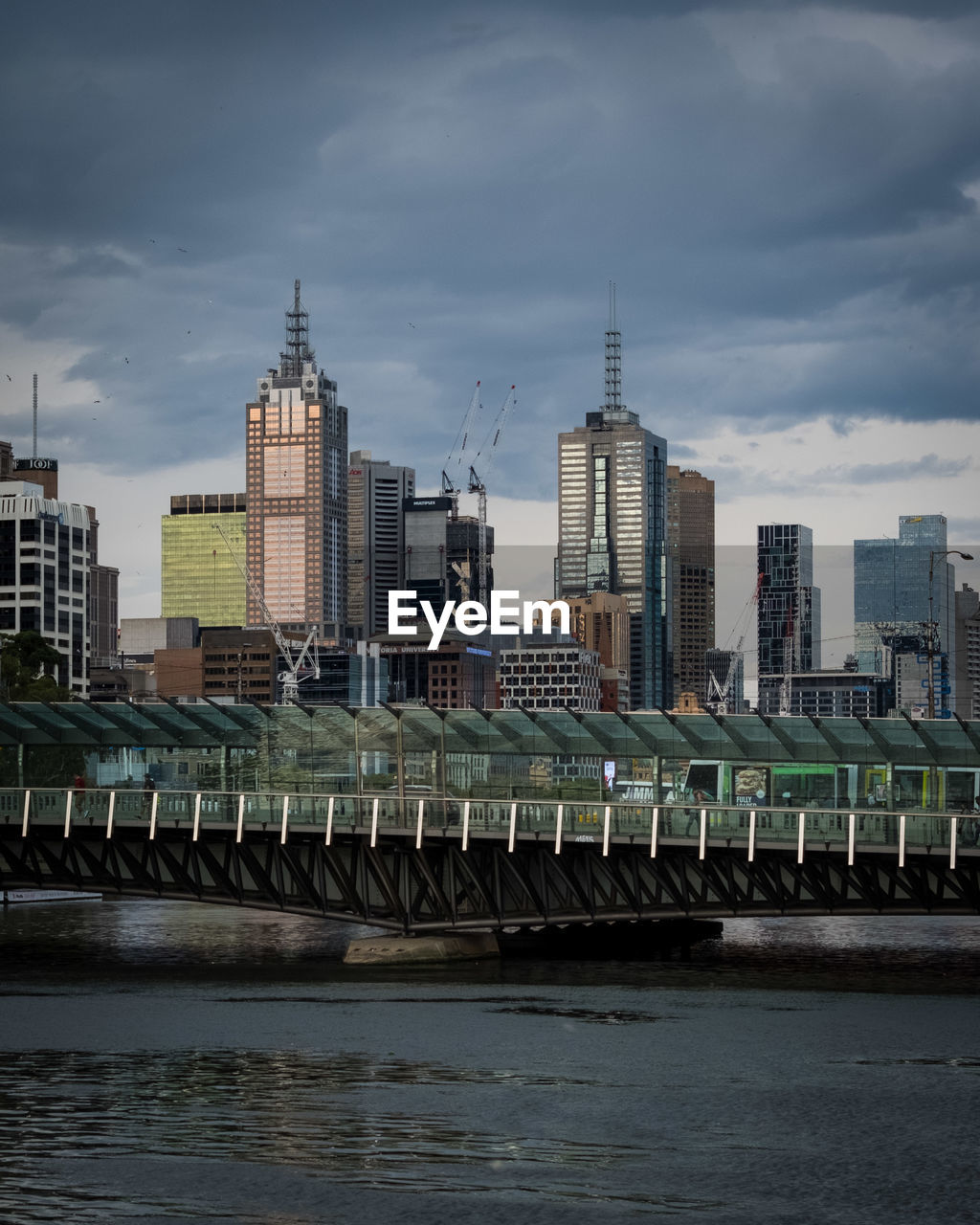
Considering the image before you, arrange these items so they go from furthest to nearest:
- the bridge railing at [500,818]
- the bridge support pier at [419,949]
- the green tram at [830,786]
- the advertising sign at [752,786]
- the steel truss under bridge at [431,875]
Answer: the advertising sign at [752,786]
the green tram at [830,786]
the bridge support pier at [419,949]
the steel truss under bridge at [431,875]
the bridge railing at [500,818]

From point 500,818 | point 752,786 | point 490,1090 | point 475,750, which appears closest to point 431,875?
point 500,818

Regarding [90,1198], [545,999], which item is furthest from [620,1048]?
[90,1198]

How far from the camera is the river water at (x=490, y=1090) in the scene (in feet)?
150

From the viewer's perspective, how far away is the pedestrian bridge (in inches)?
3226

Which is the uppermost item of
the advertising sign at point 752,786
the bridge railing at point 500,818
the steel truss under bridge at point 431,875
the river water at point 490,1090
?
the advertising sign at point 752,786

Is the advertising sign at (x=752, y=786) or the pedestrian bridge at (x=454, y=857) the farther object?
the advertising sign at (x=752, y=786)

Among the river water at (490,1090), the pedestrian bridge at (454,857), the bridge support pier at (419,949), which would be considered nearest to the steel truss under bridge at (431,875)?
the pedestrian bridge at (454,857)

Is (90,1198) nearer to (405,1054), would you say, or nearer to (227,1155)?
(227,1155)

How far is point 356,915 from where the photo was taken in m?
86.0

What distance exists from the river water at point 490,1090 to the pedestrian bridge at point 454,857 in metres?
3.59

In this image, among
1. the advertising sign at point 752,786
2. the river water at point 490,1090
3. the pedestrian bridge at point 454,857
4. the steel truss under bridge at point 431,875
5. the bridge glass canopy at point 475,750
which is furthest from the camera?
the advertising sign at point 752,786

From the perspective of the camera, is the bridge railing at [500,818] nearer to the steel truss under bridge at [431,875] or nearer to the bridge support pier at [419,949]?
the steel truss under bridge at [431,875]

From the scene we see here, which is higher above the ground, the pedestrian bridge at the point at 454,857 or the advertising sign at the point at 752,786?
the advertising sign at the point at 752,786

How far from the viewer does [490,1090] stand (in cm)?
5912
